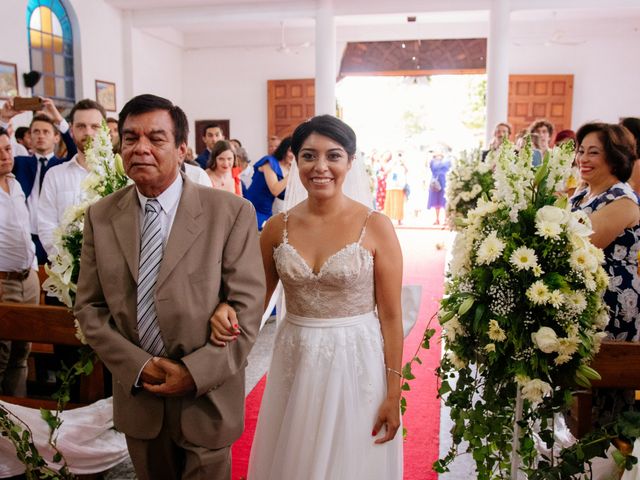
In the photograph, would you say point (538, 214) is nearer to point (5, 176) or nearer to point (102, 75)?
point (5, 176)

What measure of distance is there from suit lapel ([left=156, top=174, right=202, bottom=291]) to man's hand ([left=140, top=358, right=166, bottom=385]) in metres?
0.26

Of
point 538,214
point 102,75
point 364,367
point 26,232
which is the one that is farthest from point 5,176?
point 102,75

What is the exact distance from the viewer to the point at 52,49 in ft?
36.6

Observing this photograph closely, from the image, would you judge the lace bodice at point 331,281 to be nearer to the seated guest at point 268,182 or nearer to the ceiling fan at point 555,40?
the seated guest at point 268,182

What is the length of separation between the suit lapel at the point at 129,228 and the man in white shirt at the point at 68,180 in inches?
79.6

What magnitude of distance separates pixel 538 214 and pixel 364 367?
0.90m

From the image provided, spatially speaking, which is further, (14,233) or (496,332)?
(14,233)

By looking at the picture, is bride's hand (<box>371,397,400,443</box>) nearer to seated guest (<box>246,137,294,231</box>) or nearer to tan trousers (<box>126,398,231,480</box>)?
tan trousers (<box>126,398,231,480</box>)

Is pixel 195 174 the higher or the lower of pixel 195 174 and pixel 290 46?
the lower

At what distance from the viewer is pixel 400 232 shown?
13.8 metres

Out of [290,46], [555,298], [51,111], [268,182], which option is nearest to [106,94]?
[290,46]

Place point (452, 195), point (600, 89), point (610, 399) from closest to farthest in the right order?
point (610, 399) < point (452, 195) < point (600, 89)

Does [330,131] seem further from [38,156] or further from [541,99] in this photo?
[541,99]

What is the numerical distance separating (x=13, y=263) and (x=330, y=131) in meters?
2.57
